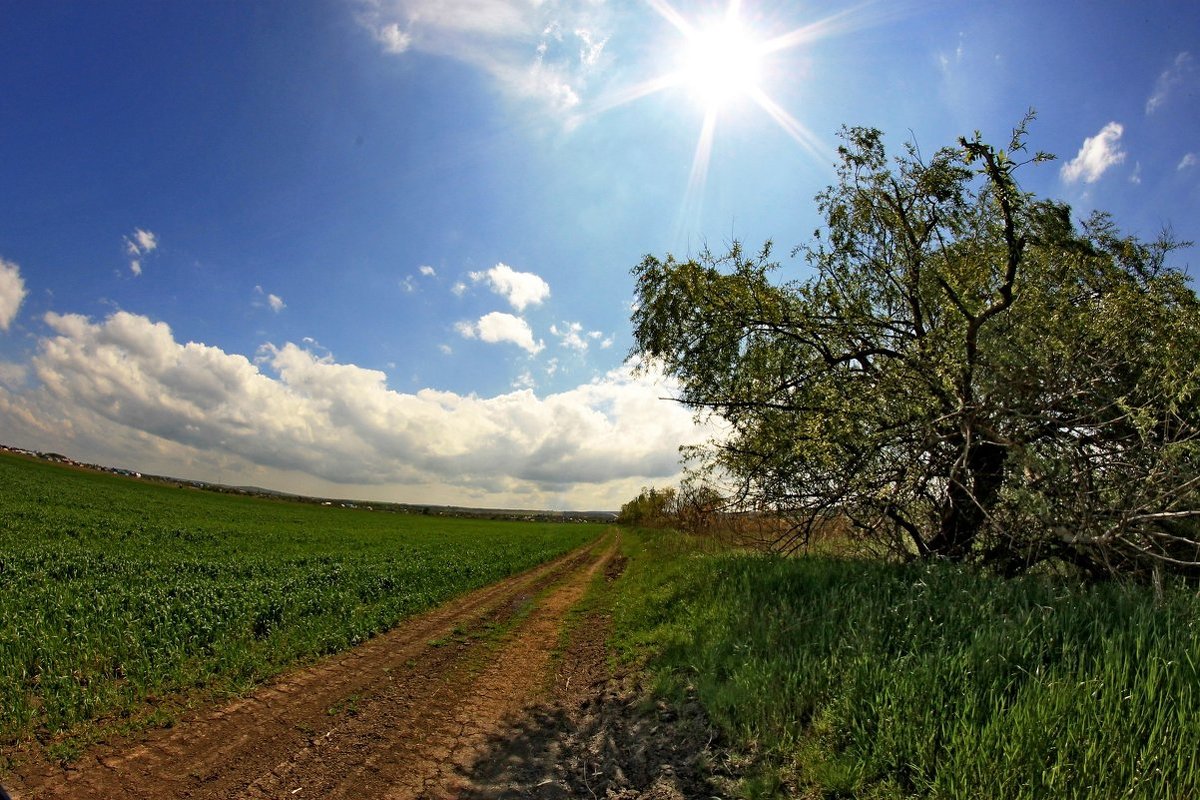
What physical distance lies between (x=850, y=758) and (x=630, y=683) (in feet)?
13.5

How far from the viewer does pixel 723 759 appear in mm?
5250

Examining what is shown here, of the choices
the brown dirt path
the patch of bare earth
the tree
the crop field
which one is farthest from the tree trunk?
the crop field

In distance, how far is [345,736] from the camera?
20.6 ft

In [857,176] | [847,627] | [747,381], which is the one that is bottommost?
[847,627]

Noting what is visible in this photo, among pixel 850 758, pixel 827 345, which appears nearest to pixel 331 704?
pixel 850 758

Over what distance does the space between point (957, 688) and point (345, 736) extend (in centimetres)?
638

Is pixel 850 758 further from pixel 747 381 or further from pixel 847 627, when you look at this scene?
pixel 747 381

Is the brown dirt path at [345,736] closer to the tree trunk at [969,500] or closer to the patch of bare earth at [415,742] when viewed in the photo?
the patch of bare earth at [415,742]

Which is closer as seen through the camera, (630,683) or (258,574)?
(630,683)

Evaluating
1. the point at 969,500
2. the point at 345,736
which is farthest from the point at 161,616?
the point at 969,500

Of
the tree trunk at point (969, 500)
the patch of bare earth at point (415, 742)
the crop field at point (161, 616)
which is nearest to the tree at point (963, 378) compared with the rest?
the tree trunk at point (969, 500)

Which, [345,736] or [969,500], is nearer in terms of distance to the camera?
[345,736]

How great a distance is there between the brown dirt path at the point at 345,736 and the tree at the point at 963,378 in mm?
5359

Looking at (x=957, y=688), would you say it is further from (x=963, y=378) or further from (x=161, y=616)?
(x=161, y=616)
